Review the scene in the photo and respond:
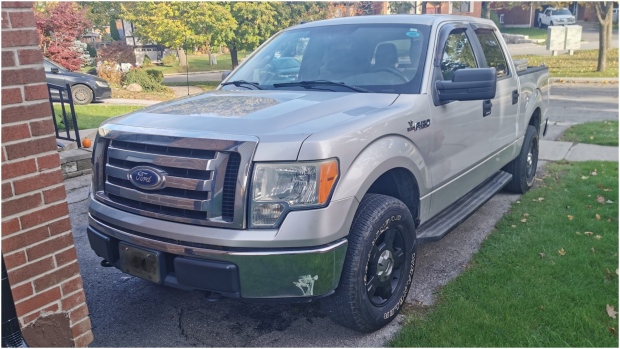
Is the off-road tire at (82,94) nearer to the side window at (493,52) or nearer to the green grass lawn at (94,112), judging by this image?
the green grass lawn at (94,112)

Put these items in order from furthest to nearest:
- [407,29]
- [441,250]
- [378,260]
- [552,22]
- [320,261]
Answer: [552,22] → [441,250] → [407,29] → [378,260] → [320,261]

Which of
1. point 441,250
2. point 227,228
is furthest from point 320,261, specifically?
point 441,250

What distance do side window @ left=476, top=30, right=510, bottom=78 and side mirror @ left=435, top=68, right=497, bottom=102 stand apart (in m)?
1.40

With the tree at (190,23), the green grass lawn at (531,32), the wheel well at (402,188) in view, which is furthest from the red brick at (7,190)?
the green grass lawn at (531,32)

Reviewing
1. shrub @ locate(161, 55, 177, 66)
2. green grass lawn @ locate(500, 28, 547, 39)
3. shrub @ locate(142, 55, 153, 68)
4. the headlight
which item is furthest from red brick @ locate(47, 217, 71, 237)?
green grass lawn @ locate(500, 28, 547, 39)

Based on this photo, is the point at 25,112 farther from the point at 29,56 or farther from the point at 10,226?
the point at 10,226

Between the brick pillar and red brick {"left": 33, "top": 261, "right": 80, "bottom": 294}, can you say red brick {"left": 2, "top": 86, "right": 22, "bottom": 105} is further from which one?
red brick {"left": 33, "top": 261, "right": 80, "bottom": 294}

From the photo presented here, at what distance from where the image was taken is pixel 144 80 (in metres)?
19.2

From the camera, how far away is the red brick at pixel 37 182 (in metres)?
2.47

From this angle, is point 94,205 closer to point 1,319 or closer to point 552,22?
point 1,319

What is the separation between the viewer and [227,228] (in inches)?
107

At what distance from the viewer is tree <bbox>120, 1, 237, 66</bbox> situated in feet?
63.9

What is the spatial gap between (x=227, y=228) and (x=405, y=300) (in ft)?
4.93

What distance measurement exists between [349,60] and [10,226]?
8.43ft
